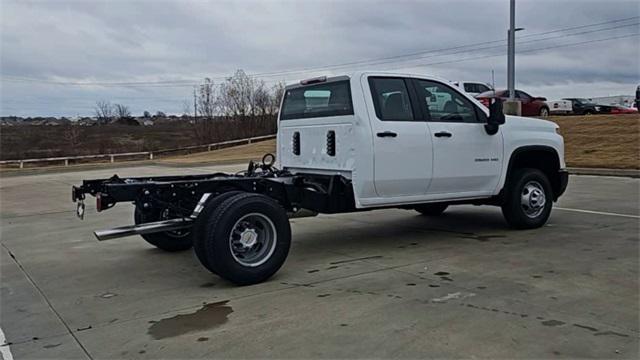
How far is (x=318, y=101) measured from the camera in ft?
24.5

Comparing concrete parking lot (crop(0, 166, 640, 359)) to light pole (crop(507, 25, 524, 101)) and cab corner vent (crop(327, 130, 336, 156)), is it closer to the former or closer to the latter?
cab corner vent (crop(327, 130, 336, 156))

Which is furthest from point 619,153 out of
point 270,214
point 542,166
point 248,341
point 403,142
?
point 248,341

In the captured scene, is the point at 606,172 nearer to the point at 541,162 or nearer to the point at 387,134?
the point at 541,162

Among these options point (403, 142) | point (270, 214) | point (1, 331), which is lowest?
point (1, 331)

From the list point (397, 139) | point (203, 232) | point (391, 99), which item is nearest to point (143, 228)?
point (203, 232)

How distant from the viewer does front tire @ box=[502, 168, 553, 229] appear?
8.28 meters

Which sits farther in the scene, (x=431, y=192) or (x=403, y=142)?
(x=431, y=192)

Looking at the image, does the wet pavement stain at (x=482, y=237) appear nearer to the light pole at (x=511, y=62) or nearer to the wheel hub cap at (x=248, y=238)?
the wheel hub cap at (x=248, y=238)

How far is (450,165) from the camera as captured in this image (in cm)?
748

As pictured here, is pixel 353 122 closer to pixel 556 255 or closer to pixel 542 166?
pixel 556 255

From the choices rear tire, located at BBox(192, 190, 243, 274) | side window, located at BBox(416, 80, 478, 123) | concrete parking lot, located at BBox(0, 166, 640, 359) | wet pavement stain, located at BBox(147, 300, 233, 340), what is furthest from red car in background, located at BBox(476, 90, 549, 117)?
wet pavement stain, located at BBox(147, 300, 233, 340)

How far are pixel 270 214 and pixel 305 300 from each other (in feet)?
3.49

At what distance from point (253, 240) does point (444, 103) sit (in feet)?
10.1

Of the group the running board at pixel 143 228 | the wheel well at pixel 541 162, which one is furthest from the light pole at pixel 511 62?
the running board at pixel 143 228
